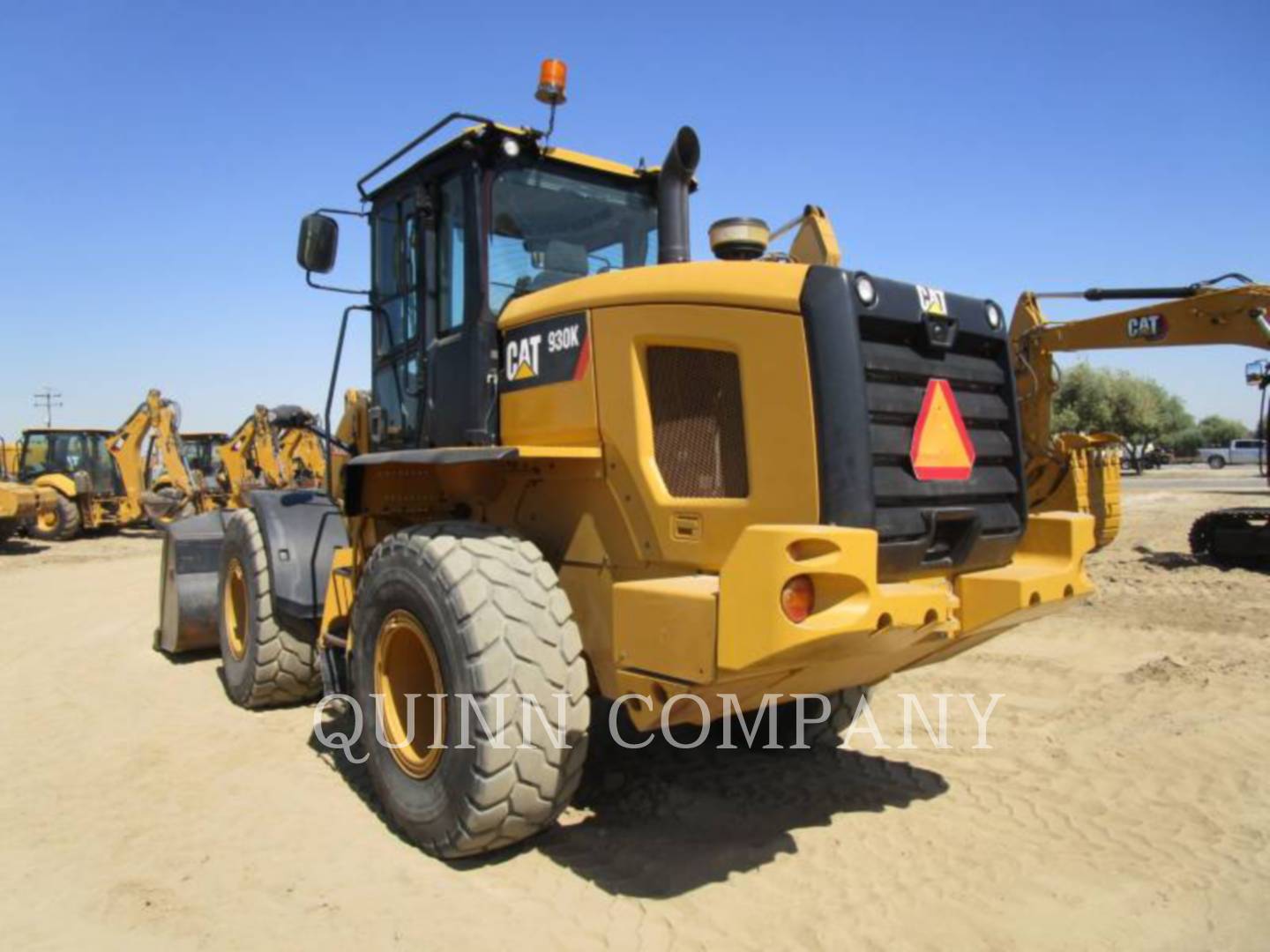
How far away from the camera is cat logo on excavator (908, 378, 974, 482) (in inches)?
135

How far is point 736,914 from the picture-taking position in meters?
3.29

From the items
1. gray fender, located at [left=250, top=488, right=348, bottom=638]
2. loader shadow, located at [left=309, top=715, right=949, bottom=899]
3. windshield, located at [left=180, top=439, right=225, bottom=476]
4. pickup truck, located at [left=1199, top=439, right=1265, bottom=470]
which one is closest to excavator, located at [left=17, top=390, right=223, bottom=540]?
windshield, located at [left=180, top=439, right=225, bottom=476]

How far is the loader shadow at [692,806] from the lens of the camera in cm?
367

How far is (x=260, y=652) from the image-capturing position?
5719 mm

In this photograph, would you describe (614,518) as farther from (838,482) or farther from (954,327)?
(954,327)

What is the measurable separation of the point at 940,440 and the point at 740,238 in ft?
3.91

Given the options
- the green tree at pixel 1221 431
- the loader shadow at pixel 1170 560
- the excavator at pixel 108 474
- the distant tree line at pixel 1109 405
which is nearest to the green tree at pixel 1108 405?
the distant tree line at pixel 1109 405

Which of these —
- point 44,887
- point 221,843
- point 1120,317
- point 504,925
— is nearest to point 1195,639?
point 1120,317

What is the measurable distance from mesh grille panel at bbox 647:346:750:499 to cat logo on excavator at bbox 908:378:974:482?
64 cm

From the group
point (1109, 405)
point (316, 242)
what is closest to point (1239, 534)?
point (316, 242)

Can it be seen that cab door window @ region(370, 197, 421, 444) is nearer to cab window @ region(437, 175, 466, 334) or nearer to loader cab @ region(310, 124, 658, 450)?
loader cab @ region(310, 124, 658, 450)

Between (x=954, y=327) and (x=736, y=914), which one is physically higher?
(x=954, y=327)

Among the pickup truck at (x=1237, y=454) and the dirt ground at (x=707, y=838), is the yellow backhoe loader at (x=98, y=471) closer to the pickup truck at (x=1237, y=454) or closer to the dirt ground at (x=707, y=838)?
the dirt ground at (x=707, y=838)

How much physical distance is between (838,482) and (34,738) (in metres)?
4.80
